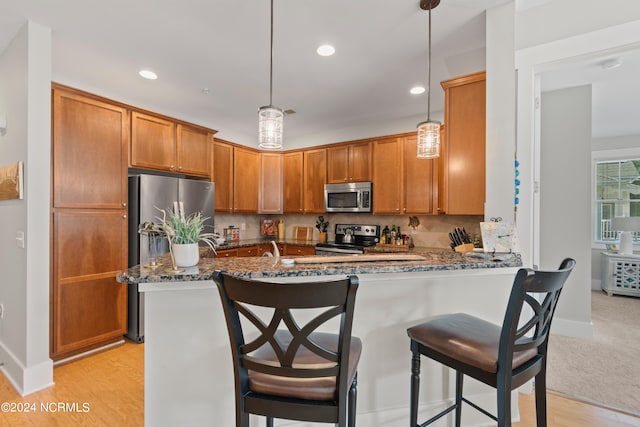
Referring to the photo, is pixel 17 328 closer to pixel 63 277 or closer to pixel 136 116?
pixel 63 277

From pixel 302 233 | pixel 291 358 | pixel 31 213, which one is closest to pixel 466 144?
pixel 291 358

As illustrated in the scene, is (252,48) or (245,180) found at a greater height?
(252,48)

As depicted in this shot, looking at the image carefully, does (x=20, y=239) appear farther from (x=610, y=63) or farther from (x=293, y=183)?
(x=610, y=63)

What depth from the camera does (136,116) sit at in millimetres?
3348

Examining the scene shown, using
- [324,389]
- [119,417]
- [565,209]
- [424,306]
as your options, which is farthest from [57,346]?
[565,209]

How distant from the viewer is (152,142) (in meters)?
3.48

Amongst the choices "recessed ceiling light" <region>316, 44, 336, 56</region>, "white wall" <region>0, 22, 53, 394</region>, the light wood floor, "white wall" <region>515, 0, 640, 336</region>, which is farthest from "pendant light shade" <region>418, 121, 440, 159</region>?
"white wall" <region>0, 22, 53, 394</region>

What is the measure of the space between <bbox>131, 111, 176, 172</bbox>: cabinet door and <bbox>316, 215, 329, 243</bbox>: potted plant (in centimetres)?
230

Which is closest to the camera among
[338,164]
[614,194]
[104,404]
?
[104,404]

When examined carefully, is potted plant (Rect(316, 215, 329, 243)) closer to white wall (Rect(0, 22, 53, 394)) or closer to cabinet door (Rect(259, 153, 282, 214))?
cabinet door (Rect(259, 153, 282, 214))

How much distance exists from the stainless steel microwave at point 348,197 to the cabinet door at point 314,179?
14 centimetres

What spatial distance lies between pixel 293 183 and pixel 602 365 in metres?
4.10

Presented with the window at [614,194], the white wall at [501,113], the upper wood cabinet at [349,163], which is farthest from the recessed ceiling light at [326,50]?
the window at [614,194]

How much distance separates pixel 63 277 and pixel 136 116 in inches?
68.3
